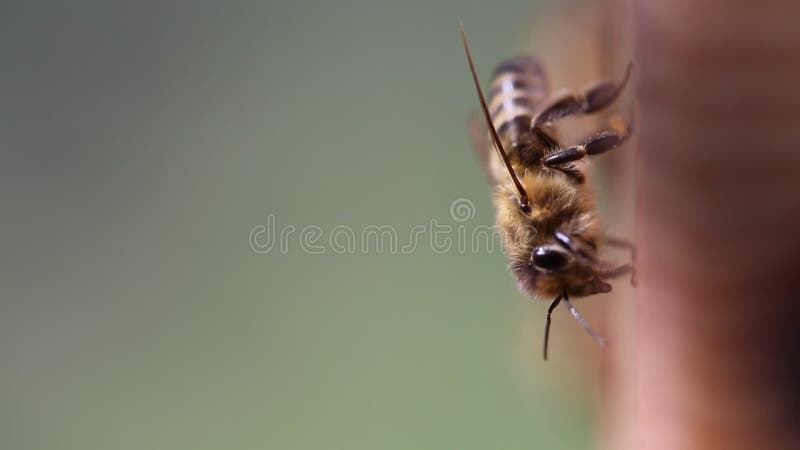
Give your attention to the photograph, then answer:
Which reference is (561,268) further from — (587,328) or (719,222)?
(719,222)

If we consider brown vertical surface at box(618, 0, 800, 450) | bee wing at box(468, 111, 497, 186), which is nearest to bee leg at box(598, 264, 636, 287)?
brown vertical surface at box(618, 0, 800, 450)

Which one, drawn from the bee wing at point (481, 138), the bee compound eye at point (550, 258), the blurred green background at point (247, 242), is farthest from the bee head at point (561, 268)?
the blurred green background at point (247, 242)

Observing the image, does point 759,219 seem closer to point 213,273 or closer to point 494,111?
point 494,111

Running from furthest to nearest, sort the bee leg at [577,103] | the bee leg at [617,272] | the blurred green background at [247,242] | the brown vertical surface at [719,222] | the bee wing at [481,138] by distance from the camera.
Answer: the blurred green background at [247,242], the bee wing at [481,138], the bee leg at [577,103], the bee leg at [617,272], the brown vertical surface at [719,222]

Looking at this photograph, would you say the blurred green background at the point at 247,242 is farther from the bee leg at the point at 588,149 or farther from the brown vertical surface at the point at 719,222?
the brown vertical surface at the point at 719,222

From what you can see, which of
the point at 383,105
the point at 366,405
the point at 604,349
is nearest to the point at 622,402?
the point at 604,349

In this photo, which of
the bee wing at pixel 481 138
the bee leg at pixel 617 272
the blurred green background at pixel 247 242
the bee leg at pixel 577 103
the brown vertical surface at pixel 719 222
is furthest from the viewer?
the blurred green background at pixel 247 242
